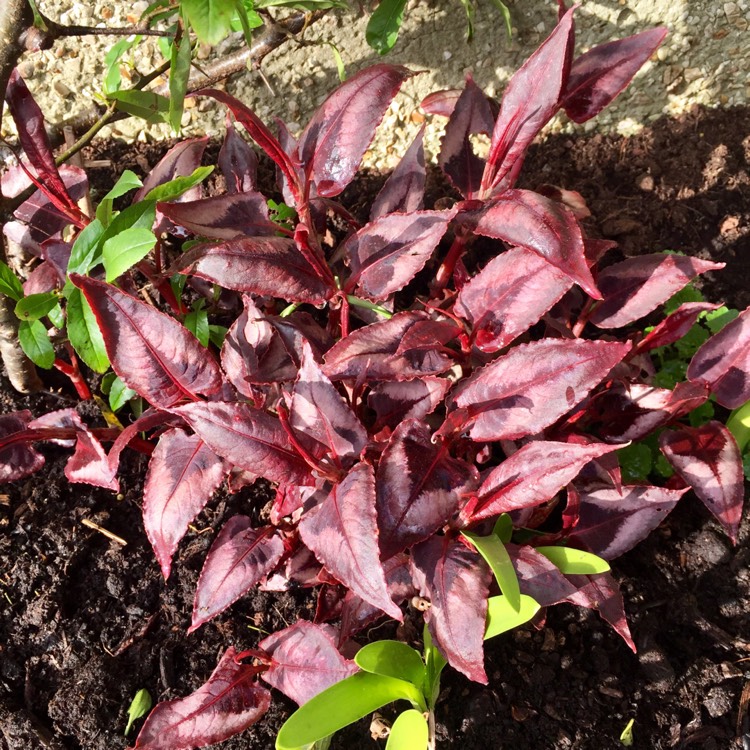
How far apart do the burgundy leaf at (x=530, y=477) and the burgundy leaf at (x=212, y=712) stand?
522 millimetres

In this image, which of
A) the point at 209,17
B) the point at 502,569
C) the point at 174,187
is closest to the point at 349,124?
the point at 174,187

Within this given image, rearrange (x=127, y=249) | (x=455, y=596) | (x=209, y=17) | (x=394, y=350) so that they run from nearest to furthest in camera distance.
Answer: (x=209, y=17) → (x=127, y=249) → (x=455, y=596) → (x=394, y=350)

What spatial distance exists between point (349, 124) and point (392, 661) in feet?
3.14

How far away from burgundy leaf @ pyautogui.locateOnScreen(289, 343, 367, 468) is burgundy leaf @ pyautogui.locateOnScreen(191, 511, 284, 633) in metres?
0.24

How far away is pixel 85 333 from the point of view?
1.25 m

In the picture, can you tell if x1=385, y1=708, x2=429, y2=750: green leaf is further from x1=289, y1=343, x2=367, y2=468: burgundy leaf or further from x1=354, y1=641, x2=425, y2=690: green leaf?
x1=289, y1=343, x2=367, y2=468: burgundy leaf

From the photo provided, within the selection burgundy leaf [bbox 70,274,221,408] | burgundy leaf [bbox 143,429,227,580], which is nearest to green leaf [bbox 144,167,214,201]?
burgundy leaf [bbox 70,274,221,408]

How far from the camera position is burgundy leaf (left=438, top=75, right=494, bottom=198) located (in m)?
1.53

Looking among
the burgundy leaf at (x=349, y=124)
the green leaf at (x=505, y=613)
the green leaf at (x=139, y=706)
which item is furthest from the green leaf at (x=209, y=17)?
the green leaf at (x=139, y=706)

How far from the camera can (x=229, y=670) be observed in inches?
52.9

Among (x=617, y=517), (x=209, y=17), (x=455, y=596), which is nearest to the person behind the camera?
(x=209, y=17)

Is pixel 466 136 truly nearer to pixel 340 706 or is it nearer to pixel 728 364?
pixel 728 364

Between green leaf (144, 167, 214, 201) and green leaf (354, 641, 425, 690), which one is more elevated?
green leaf (144, 167, 214, 201)

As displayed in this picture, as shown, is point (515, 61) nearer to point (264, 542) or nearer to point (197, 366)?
point (197, 366)
